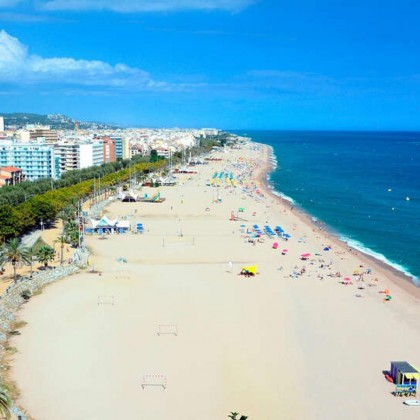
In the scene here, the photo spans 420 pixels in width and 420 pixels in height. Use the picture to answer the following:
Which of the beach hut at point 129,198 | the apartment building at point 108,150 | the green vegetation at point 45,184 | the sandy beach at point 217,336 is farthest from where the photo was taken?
the apartment building at point 108,150

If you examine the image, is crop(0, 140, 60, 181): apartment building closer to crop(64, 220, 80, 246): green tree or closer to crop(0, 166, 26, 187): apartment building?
crop(0, 166, 26, 187): apartment building

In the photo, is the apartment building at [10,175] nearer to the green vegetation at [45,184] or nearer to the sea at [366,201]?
the green vegetation at [45,184]

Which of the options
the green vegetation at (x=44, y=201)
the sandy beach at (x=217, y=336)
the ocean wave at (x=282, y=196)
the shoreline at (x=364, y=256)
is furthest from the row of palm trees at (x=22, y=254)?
the ocean wave at (x=282, y=196)

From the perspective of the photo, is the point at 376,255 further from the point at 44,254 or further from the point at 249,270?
the point at 44,254

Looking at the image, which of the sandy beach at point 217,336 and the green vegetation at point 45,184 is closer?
the sandy beach at point 217,336

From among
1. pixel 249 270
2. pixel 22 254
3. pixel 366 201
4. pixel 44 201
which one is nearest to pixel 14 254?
pixel 22 254

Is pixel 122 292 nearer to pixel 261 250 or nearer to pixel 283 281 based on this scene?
pixel 283 281
